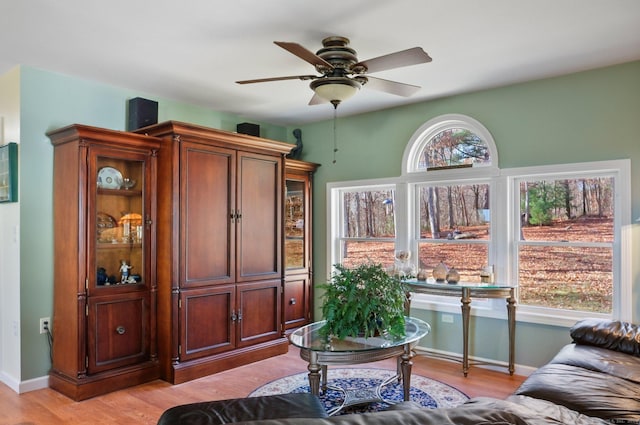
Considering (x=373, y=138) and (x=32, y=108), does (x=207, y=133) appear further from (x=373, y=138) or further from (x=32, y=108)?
(x=373, y=138)

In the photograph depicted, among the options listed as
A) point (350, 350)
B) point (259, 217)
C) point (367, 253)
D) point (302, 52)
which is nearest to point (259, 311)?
point (259, 217)

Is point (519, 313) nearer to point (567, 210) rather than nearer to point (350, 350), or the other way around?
point (567, 210)

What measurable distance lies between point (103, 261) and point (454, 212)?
130 inches

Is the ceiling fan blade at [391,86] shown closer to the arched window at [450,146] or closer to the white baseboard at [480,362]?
the arched window at [450,146]

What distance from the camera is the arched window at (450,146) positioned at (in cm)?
445

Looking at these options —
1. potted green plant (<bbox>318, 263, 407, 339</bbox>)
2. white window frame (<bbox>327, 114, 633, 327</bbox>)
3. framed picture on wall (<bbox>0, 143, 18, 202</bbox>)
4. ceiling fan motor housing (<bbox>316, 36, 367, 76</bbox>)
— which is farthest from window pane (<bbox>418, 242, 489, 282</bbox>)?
framed picture on wall (<bbox>0, 143, 18, 202</bbox>)

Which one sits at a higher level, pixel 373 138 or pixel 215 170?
pixel 373 138

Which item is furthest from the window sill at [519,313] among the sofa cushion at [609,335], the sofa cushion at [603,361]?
the sofa cushion at [603,361]

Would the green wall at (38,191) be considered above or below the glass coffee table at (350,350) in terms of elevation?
above

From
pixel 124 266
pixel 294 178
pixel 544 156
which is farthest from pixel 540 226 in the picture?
pixel 124 266

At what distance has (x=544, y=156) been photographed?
4055mm

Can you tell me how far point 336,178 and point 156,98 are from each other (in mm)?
2167

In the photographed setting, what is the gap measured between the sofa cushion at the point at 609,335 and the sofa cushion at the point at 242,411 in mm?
2165

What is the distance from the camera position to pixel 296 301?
550 centimetres
